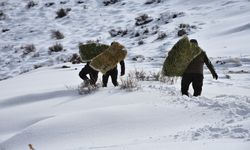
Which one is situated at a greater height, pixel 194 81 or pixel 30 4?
pixel 30 4

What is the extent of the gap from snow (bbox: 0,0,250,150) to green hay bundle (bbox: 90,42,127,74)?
423mm

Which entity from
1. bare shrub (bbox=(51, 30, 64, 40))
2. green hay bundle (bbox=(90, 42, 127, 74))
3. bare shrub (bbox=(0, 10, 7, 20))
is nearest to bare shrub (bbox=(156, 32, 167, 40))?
bare shrub (bbox=(51, 30, 64, 40))

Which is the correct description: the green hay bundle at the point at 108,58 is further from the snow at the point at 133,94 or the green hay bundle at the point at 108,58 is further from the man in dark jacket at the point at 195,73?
the man in dark jacket at the point at 195,73

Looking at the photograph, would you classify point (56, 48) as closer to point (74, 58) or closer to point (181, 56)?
point (74, 58)

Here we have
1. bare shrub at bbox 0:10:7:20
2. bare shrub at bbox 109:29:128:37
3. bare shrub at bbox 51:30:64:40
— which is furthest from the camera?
bare shrub at bbox 0:10:7:20

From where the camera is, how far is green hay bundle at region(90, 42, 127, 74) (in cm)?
742

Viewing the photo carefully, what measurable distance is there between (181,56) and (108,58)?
131 cm

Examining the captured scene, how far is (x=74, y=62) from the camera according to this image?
1219cm

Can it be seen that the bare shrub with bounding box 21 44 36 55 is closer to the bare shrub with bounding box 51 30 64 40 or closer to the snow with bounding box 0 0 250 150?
the snow with bounding box 0 0 250 150

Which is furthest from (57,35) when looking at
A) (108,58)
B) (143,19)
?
(108,58)

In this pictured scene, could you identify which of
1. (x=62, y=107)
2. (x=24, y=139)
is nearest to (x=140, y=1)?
(x=62, y=107)

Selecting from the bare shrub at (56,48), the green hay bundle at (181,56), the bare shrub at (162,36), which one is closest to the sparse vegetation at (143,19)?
the bare shrub at (162,36)

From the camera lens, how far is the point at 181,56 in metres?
6.77

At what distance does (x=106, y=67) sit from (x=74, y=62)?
15.8ft
